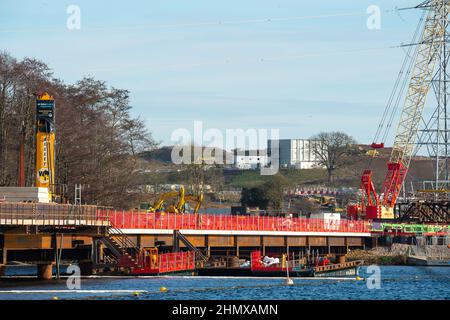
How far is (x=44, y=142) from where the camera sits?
3979 inches

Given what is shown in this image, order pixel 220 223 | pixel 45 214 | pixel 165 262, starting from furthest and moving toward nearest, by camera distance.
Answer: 1. pixel 220 223
2. pixel 165 262
3. pixel 45 214

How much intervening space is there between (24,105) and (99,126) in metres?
16.1

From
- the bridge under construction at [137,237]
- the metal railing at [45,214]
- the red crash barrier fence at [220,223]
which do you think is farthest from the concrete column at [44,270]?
the red crash barrier fence at [220,223]

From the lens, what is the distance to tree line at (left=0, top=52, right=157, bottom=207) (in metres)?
131

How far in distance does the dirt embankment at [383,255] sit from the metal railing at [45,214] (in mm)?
50192

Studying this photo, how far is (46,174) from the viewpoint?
333 ft

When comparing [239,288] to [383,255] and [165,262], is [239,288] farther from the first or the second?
[383,255]

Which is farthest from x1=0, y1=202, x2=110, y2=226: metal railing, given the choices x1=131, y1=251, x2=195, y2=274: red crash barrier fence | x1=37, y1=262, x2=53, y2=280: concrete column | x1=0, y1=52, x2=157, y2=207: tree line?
x1=0, y1=52, x2=157, y2=207: tree line

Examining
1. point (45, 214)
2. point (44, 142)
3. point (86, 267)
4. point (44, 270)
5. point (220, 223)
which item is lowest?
point (44, 270)

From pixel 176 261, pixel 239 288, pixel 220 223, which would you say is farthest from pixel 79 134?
pixel 239 288

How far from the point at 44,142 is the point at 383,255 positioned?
50.6 m

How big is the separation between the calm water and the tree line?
3449cm
